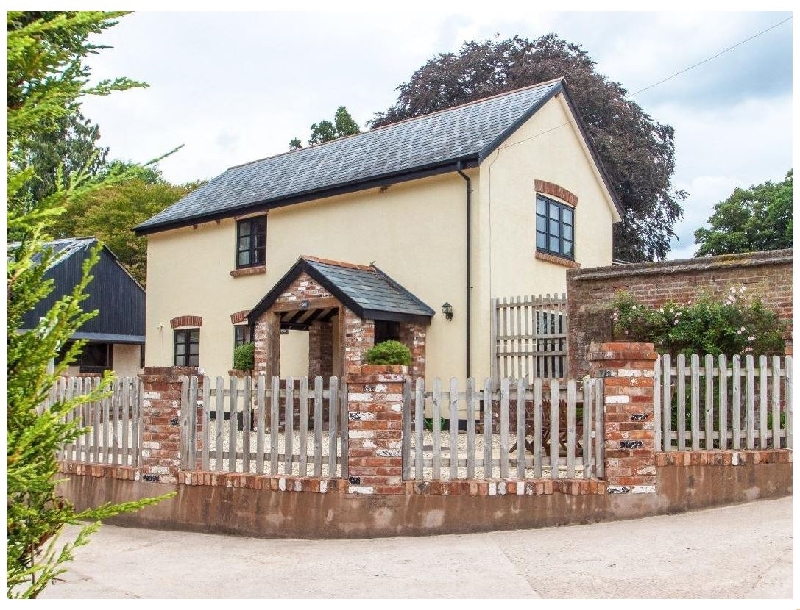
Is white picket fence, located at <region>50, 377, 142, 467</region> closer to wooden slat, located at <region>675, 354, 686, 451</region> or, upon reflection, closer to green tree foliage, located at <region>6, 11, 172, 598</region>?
green tree foliage, located at <region>6, 11, 172, 598</region>

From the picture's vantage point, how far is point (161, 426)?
27.0ft

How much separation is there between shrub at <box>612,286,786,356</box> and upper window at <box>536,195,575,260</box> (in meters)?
4.45

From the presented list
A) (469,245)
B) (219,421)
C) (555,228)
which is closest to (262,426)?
(219,421)

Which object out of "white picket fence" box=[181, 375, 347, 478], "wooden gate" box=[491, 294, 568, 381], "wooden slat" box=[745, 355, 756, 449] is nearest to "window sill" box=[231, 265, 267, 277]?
"wooden gate" box=[491, 294, 568, 381]

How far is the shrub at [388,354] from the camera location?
12.9 metres

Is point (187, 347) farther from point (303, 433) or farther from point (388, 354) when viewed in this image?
point (303, 433)

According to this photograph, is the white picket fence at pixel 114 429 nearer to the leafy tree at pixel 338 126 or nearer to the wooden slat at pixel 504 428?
the wooden slat at pixel 504 428

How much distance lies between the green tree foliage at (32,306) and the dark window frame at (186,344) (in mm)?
15885

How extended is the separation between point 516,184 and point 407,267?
2628 mm

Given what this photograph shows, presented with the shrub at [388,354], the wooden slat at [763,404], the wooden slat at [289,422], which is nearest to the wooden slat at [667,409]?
the wooden slat at [763,404]

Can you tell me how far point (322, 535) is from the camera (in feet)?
23.8

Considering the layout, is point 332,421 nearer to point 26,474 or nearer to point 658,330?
point 26,474

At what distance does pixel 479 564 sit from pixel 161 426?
3843 millimetres

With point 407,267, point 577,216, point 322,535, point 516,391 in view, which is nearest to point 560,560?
point 516,391
